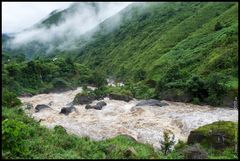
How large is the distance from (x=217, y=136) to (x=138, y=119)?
14.6 metres

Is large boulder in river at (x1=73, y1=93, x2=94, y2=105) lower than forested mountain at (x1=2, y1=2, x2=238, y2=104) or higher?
lower

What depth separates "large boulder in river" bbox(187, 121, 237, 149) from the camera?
3312cm

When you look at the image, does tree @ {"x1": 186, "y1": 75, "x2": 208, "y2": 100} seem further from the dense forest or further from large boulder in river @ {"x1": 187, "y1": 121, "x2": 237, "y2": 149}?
large boulder in river @ {"x1": 187, "y1": 121, "x2": 237, "y2": 149}

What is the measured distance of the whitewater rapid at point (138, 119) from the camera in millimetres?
40781

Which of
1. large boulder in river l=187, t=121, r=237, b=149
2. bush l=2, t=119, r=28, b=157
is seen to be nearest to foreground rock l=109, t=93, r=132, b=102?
large boulder in river l=187, t=121, r=237, b=149

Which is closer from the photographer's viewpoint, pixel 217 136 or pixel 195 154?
pixel 195 154

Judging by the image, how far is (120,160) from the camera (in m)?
24.1

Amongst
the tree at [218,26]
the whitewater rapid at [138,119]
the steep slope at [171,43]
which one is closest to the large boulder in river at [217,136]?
the whitewater rapid at [138,119]

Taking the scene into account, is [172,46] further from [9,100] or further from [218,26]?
[9,100]

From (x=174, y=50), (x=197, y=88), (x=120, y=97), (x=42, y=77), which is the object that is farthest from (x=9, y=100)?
(x=174, y=50)

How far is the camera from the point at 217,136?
111 ft

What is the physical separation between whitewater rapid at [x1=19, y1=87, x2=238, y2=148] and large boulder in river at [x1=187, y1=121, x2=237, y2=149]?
3.50 meters

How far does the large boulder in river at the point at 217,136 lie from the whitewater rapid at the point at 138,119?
3.50 metres

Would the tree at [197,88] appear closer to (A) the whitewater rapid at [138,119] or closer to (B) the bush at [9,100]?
(A) the whitewater rapid at [138,119]
